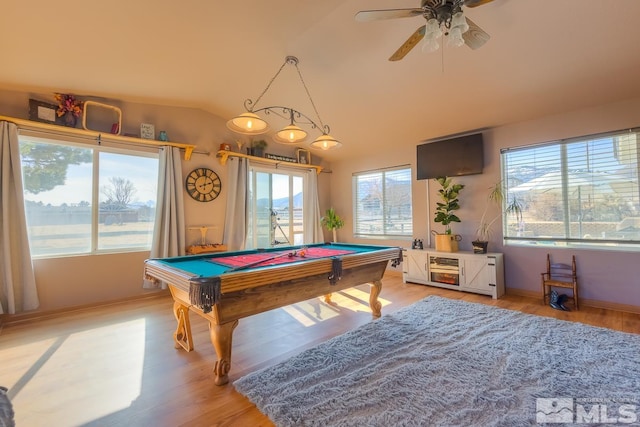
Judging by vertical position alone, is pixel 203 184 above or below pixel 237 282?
above

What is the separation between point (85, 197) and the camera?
3.74 metres

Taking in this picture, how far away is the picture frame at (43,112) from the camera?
3300mm

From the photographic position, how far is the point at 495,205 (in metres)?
4.22

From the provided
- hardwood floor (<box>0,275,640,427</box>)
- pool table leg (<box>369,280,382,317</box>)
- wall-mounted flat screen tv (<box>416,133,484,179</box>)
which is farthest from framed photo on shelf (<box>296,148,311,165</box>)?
pool table leg (<box>369,280,382,317</box>)

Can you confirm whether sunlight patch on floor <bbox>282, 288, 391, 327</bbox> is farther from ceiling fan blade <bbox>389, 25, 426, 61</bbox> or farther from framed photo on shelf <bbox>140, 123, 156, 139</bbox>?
framed photo on shelf <bbox>140, 123, 156, 139</bbox>

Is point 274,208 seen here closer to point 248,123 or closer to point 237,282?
point 248,123

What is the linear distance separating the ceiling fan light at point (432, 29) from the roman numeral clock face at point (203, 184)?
12.7 feet

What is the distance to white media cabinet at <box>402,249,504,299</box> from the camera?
3.94m

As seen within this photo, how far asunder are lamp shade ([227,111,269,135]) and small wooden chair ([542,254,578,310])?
160 inches

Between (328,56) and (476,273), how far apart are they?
142 inches

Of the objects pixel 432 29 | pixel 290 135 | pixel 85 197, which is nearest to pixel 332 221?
pixel 290 135

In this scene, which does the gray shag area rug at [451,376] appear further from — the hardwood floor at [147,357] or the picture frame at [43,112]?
the picture frame at [43,112]

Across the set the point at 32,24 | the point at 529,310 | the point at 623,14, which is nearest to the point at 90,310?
the point at 32,24

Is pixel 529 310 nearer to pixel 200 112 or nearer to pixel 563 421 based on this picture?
pixel 563 421
